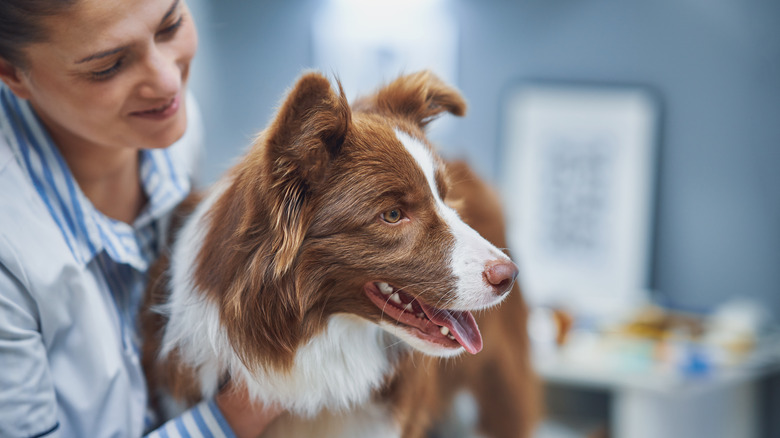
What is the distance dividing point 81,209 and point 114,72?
262 millimetres

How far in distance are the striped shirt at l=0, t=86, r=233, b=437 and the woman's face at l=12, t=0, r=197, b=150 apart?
0.10 metres

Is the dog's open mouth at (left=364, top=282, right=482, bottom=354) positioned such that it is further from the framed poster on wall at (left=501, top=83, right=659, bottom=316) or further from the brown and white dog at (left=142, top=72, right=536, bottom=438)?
the framed poster on wall at (left=501, top=83, right=659, bottom=316)

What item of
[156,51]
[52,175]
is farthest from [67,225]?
[156,51]

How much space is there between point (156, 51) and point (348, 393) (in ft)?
2.22

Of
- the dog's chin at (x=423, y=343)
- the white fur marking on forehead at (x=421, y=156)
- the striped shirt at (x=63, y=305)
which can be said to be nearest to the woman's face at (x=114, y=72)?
the striped shirt at (x=63, y=305)

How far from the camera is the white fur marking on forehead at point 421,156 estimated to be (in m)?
1.13

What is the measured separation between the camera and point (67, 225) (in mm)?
1166

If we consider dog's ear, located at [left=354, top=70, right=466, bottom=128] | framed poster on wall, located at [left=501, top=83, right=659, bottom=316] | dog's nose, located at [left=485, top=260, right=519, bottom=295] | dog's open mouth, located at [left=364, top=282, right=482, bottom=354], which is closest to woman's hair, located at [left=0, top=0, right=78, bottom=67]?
dog's ear, located at [left=354, top=70, right=466, bottom=128]

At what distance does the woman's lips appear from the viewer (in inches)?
45.7

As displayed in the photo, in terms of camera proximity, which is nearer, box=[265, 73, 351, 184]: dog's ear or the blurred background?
box=[265, 73, 351, 184]: dog's ear

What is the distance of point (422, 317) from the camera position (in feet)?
3.62

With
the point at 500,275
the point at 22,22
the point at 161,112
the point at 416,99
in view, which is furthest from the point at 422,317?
the point at 22,22

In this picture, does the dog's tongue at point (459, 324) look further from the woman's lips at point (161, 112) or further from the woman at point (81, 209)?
the woman's lips at point (161, 112)

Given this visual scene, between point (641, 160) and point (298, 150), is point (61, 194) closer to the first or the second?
point (298, 150)
